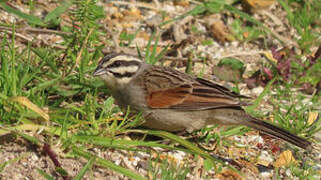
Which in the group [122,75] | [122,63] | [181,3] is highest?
[181,3]

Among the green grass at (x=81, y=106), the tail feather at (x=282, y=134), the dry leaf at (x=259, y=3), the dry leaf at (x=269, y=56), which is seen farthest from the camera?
the dry leaf at (x=259, y=3)

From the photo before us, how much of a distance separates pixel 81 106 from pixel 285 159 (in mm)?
1897

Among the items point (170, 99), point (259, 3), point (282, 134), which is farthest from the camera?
point (259, 3)

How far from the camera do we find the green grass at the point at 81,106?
373 centimetres

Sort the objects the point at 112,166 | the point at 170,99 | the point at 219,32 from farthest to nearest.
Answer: the point at 219,32
the point at 170,99
the point at 112,166

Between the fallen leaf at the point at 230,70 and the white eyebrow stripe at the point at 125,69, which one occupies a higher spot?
the white eyebrow stripe at the point at 125,69

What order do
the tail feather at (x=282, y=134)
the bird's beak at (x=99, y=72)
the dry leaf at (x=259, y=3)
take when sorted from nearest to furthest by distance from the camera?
1. the tail feather at (x=282, y=134)
2. the bird's beak at (x=99, y=72)
3. the dry leaf at (x=259, y=3)

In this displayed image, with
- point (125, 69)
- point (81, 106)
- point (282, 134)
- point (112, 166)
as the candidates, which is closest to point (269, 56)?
point (282, 134)

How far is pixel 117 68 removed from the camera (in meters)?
4.57

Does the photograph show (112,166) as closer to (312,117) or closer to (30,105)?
(30,105)

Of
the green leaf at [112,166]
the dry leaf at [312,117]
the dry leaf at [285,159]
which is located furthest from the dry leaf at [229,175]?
the dry leaf at [312,117]

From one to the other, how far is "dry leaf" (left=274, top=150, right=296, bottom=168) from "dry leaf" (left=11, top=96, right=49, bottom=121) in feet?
6.74

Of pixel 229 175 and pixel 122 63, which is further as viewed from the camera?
pixel 122 63

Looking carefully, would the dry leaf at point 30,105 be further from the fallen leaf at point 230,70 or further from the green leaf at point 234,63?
the green leaf at point 234,63
